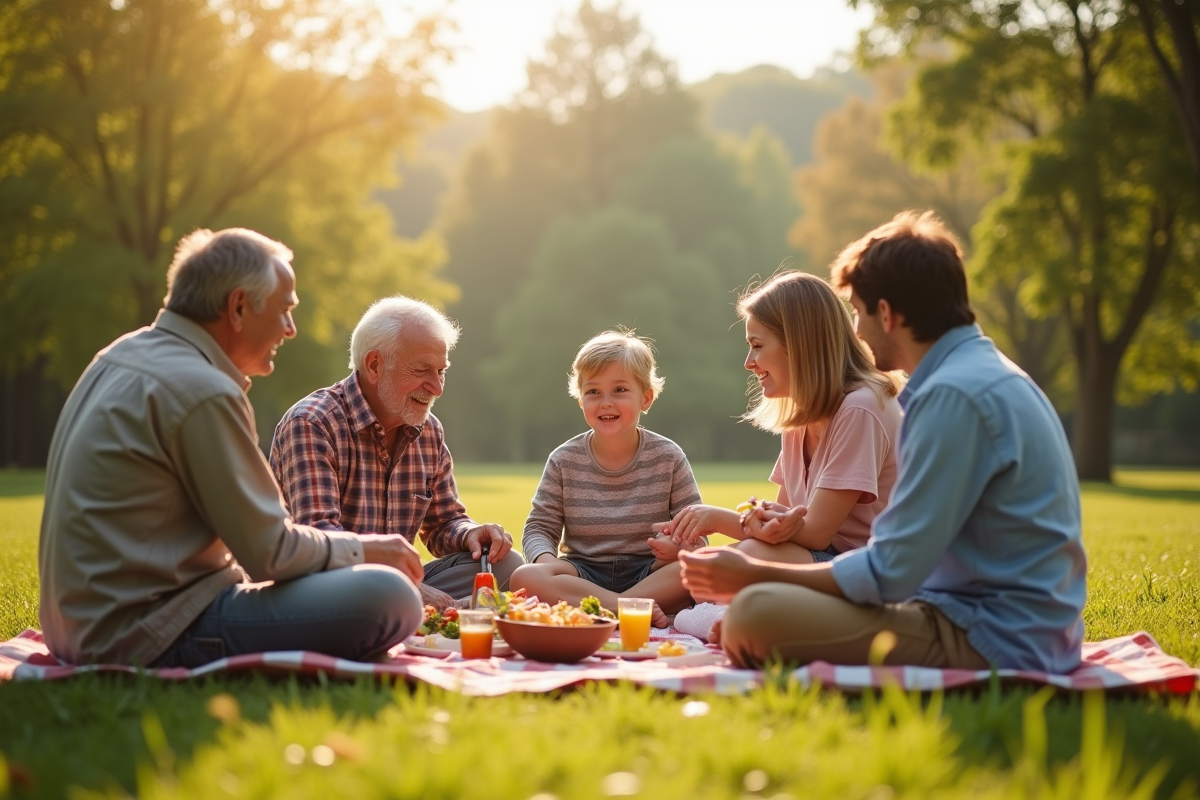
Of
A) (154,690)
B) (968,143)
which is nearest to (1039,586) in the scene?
(154,690)

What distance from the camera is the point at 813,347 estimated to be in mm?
5395

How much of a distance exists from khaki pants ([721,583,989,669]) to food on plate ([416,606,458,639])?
1.50 meters

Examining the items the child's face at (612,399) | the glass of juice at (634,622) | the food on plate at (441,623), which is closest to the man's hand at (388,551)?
the food on plate at (441,623)

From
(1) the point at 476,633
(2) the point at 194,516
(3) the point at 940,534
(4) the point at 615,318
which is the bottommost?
(1) the point at 476,633

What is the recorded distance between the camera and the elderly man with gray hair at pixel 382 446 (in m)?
5.44

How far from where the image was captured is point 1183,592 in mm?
6652

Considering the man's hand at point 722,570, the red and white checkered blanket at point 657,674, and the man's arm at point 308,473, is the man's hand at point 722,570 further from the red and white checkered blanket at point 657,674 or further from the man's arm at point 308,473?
the man's arm at point 308,473

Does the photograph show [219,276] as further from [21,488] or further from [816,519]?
[21,488]

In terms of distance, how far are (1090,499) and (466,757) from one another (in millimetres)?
17862

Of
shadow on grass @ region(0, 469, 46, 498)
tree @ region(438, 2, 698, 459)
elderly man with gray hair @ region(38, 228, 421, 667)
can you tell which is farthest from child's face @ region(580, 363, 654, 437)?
tree @ region(438, 2, 698, 459)

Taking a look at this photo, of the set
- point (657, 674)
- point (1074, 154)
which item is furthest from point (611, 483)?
point (1074, 154)

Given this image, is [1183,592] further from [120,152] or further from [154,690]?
[120,152]

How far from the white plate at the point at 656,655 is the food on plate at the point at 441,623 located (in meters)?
0.65

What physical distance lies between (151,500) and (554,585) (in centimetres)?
247
